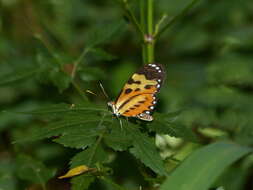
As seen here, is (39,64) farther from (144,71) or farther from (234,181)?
(234,181)

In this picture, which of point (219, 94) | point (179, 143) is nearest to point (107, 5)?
point (219, 94)

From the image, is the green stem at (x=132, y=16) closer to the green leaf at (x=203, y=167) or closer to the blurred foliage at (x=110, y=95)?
the blurred foliage at (x=110, y=95)

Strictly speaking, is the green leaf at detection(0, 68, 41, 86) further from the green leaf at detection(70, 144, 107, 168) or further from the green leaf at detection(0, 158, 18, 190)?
the green leaf at detection(70, 144, 107, 168)

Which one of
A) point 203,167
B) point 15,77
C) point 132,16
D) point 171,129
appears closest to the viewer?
point 203,167

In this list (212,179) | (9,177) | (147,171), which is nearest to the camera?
(212,179)

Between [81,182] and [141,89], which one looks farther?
[141,89]

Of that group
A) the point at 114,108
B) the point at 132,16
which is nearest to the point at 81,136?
the point at 114,108

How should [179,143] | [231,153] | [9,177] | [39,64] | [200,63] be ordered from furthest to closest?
[200,63] → [179,143] → [9,177] → [39,64] → [231,153]

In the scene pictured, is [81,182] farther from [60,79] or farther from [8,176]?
[8,176]

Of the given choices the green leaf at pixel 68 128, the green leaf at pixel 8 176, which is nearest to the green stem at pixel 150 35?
the green leaf at pixel 68 128
